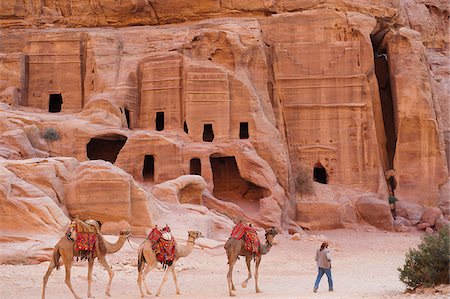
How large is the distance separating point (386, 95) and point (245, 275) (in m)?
22.1

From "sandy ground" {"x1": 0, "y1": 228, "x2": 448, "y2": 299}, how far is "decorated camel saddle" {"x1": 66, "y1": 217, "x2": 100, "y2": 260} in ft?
3.44

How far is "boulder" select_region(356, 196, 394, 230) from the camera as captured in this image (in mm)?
29080

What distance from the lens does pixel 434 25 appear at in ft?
135

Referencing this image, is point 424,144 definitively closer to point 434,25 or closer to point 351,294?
point 434,25

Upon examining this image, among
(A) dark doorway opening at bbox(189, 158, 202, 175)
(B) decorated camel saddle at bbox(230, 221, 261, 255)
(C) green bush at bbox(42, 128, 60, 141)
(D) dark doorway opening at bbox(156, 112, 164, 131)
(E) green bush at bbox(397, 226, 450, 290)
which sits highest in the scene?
(D) dark doorway opening at bbox(156, 112, 164, 131)

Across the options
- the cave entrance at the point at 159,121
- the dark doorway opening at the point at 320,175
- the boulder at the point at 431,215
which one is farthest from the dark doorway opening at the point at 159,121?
the boulder at the point at 431,215

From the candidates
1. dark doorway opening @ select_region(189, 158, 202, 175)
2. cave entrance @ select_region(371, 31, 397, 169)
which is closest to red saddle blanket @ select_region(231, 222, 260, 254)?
dark doorway opening @ select_region(189, 158, 202, 175)

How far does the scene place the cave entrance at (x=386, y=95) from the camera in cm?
3388

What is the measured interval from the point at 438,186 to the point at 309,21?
10814 millimetres

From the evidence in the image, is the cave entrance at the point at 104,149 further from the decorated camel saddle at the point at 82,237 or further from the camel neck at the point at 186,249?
the decorated camel saddle at the point at 82,237

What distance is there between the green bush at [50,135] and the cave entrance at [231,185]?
725 centimetres

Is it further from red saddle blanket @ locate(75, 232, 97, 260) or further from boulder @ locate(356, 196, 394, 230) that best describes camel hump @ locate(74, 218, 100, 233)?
boulder @ locate(356, 196, 394, 230)

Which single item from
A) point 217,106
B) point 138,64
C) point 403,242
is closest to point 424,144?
point 403,242

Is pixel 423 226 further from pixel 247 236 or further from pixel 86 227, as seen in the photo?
pixel 86 227
